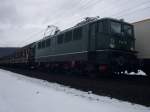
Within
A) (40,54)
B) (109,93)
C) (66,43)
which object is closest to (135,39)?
(66,43)

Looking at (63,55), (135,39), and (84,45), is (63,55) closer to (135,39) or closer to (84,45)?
(84,45)

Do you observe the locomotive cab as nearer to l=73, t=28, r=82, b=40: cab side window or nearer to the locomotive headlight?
the locomotive headlight

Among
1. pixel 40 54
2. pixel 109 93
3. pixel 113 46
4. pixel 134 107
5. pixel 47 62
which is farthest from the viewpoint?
pixel 40 54

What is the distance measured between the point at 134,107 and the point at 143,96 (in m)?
1.43

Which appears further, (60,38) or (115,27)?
(60,38)

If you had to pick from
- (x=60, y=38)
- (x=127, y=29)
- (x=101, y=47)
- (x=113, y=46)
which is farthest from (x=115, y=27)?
(x=60, y=38)

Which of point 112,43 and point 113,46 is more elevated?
point 112,43

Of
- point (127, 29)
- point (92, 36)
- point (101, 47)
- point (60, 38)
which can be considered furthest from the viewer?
point (60, 38)

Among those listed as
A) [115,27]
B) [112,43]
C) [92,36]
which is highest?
[115,27]

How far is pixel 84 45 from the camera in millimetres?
12680

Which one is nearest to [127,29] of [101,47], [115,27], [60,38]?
[115,27]

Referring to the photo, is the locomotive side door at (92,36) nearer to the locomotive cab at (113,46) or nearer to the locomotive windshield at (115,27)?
the locomotive cab at (113,46)

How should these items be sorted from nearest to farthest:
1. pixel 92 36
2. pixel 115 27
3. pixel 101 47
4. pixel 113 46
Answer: pixel 113 46 → pixel 101 47 → pixel 115 27 → pixel 92 36

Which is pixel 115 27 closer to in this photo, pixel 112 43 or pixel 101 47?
pixel 112 43
